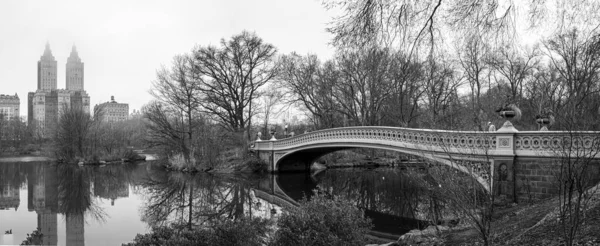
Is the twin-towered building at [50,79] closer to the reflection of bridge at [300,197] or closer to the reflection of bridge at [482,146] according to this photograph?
the reflection of bridge at [300,197]

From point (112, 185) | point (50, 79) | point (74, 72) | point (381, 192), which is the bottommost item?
point (112, 185)

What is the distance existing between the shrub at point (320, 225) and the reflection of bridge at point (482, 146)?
4.82 feet

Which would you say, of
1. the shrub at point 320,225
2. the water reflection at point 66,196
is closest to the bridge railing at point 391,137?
the shrub at point 320,225

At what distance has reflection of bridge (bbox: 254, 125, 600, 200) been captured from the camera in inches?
271

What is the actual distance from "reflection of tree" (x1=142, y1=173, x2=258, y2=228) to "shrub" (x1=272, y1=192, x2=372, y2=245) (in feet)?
14.1

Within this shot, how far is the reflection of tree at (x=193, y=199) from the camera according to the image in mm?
12219

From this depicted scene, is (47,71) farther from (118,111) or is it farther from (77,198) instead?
(77,198)

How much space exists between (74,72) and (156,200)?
493 ft

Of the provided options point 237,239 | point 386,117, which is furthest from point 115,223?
point 386,117

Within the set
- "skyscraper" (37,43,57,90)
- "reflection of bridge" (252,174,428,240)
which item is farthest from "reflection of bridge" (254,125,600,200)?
"skyscraper" (37,43,57,90)


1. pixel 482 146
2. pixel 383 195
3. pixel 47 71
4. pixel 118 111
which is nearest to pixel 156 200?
pixel 383 195

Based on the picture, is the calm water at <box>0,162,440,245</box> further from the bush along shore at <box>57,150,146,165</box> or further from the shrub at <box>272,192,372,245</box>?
the bush along shore at <box>57,150,146,165</box>

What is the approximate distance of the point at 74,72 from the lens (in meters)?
148

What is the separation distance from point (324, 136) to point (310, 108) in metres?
10.9
